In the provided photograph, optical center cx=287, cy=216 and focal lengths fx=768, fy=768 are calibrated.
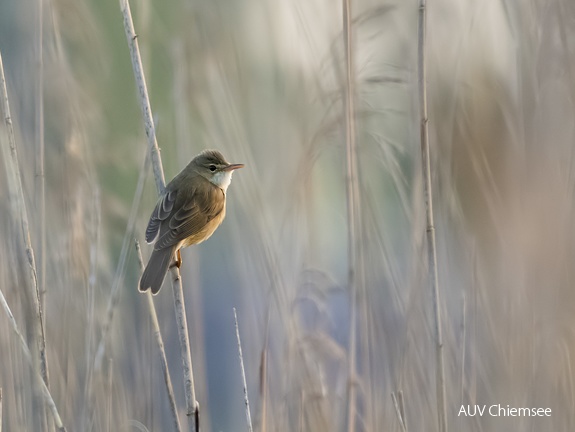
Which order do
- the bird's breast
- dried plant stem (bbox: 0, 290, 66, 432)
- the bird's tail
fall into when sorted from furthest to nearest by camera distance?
the bird's breast
the bird's tail
dried plant stem (bbox: 0, 290, 66, 432)

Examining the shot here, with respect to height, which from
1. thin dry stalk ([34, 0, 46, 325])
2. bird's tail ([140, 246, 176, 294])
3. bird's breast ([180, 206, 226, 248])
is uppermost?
thin dry stalk ([34, 0, 46, 325])

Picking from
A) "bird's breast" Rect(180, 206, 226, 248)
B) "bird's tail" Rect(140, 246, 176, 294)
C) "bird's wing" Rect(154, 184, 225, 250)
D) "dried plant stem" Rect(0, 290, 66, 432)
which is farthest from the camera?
"bird's breast" Rect(180, 206, 226, 248)

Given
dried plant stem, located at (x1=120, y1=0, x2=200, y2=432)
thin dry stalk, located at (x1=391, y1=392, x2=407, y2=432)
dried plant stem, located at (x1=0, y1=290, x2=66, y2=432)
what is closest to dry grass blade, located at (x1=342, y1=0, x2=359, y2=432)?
thin dry stalk, located at (x1=391, y1=392, x2=407, y2=432)

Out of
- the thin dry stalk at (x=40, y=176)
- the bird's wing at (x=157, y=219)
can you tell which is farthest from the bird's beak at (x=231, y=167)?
the thin dry stalk at (x=40, y=176)

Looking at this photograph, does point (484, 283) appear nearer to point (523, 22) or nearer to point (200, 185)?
point (523, 22)

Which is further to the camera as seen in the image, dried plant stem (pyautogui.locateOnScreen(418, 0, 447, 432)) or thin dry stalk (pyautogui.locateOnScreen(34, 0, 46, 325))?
thin dry stalk (pyautogui.locateOnScreen(34, 0, 46, 325))

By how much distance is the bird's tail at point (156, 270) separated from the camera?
2.26 metres

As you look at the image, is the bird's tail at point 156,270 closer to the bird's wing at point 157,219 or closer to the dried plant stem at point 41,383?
the bird's wing at point 157,219

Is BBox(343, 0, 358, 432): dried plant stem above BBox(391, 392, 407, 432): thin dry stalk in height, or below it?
above

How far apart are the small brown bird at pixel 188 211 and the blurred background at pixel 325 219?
0.30 feet

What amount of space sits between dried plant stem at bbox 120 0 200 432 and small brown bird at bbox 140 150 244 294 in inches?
10.0

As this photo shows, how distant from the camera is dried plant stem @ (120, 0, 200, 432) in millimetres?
1938

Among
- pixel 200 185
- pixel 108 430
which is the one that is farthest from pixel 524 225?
pixel 108 430

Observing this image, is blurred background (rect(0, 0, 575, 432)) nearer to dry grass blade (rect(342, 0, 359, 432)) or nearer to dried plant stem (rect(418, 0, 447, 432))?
dry grass blade (rect(342, 0, 359, 432))
